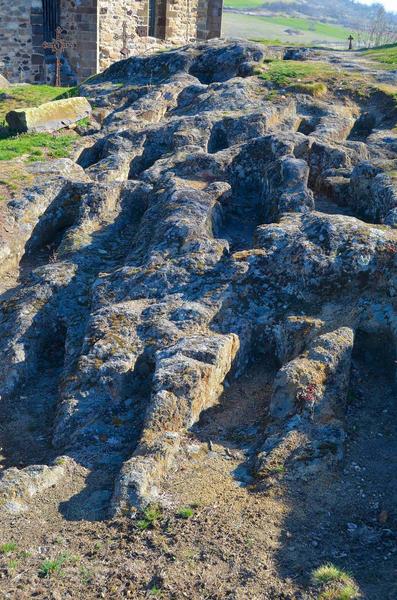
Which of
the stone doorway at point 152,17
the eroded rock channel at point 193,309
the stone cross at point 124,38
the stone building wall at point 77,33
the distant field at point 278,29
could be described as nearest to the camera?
the eroded rock channel at point 193,309

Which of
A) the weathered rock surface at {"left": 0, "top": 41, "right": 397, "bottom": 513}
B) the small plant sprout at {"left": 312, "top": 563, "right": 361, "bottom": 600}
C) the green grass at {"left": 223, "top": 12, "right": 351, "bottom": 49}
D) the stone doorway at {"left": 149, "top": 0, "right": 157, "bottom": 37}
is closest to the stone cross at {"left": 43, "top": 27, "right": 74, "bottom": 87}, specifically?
the stone doorway at {"left": 149, "top": 0, "right": 157, "bottom": 37}

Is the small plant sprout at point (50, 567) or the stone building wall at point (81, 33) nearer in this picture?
the small plant sprout at point (50, 567)

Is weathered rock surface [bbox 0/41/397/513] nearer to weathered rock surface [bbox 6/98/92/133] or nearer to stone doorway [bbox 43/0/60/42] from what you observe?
weathered rock surface [bbox 6/98/92/133]

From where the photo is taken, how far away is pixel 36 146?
1911 centimetres

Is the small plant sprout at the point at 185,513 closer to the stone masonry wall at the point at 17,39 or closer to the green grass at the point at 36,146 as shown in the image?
the green grass at the point at 36,146

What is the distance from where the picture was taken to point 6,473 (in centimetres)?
812

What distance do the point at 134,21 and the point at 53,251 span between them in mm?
21539

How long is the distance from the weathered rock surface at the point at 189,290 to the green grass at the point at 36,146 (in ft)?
6.33

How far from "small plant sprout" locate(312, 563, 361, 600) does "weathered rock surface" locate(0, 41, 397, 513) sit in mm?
1595

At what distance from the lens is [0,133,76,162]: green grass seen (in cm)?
1848

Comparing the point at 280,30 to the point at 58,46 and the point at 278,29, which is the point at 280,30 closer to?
the point at 278,29

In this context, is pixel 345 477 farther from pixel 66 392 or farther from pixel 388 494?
pixel 66 392

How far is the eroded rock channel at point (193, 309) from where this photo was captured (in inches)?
333

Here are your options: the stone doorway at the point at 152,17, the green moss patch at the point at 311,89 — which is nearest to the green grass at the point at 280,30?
the stone doorway at the point at 152,17
